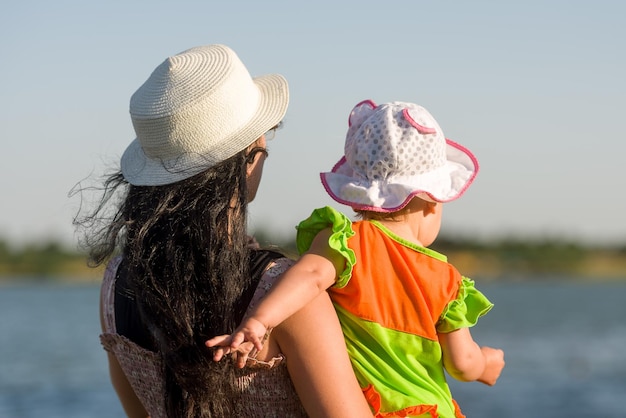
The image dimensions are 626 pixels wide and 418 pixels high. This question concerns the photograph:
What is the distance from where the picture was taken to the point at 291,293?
1.90 m

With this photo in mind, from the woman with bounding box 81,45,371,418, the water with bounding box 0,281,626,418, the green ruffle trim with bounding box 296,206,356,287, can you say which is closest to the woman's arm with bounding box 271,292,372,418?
the woman with bounding box 81,45,371,418

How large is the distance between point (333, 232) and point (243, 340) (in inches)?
14.1

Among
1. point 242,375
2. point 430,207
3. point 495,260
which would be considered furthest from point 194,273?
point 495,260

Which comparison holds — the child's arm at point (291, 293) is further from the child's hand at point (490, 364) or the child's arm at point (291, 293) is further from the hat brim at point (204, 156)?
the child's hand at point (490, 364)

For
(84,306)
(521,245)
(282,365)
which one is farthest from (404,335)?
(521,245)

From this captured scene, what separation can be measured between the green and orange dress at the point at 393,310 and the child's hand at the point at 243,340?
28 centimetres

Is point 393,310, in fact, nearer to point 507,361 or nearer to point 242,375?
point 242,375

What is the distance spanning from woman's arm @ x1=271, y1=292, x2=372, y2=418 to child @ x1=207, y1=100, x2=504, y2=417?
57mm

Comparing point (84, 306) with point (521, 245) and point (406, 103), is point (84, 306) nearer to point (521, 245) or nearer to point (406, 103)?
point (521, 245)

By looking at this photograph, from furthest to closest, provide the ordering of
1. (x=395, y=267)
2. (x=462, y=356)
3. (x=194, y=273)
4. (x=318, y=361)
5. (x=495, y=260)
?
(x=495, y=260) < (x=462, y=356) < (x=395, y=267) < (x=194, y=273) < (x=318, y=361)

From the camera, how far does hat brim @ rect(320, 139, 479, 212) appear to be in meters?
2.23

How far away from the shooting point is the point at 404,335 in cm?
216

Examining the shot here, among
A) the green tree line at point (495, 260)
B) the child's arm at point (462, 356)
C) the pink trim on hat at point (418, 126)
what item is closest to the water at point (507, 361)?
the green tree line at point (495, 260)

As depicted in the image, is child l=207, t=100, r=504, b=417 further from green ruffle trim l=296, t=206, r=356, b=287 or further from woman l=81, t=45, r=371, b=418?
woman l=81, t=45, r=371, b=418
